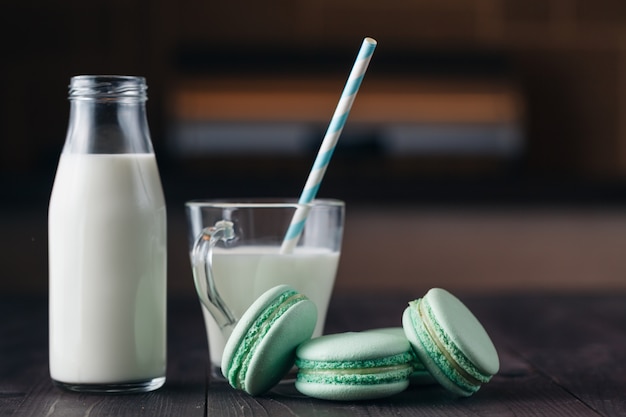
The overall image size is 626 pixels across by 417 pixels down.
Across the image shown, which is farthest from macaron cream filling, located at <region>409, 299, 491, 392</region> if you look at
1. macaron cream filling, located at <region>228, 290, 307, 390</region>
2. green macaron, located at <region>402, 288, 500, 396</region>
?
macaron cream filling, located at <region>228, 290, 307, 390</region>

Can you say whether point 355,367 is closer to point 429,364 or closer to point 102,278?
point 429,364

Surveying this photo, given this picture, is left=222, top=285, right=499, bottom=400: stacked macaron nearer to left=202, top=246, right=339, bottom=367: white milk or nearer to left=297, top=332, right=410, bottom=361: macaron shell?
left=297, top=332, right=410, bottom=361: macaron shell

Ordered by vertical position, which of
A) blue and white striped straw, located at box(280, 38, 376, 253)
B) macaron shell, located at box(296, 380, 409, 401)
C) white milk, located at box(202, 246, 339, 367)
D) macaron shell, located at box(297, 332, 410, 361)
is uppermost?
blue and white striped straw, located at box(280, 38, 376, 253)

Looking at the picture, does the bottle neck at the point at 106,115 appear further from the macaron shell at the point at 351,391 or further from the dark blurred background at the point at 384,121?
the dark blurred background at the point at 384,121

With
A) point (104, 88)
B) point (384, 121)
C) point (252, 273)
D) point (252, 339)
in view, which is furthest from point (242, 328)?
point (384, 121)

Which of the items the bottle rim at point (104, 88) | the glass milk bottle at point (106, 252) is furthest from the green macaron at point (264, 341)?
the bottle rim at point (104, 88)

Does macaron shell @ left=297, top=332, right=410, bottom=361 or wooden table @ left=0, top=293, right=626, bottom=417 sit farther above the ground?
macaron shell @ left=297, top=332, right=410, bottom=361

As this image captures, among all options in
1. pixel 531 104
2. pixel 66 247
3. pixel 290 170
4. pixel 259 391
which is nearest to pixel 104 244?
pixel 66 247
